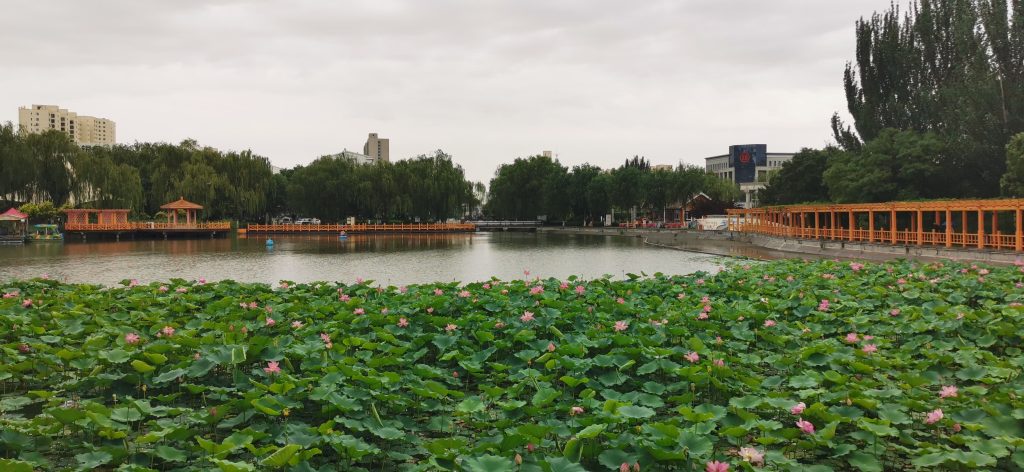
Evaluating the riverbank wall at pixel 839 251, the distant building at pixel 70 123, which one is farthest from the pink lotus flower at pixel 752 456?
the distant building at pixel 70 123

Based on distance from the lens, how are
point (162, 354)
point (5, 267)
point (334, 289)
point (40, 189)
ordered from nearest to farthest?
1. point (162, 354)
2. point (334, 289)
3. point (5, 267)
4. point (40, 189)

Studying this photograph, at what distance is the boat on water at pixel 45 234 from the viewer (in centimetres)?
3844

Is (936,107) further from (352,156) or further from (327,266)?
(352,156)

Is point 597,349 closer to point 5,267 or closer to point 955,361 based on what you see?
point 955,361

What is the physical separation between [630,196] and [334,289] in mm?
53941

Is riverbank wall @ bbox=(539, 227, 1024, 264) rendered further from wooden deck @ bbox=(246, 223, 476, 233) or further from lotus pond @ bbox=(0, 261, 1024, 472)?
wooden deck @ bbox=(246, 223, 476, 233)

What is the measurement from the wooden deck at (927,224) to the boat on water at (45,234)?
41.0m

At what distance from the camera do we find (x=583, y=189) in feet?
207

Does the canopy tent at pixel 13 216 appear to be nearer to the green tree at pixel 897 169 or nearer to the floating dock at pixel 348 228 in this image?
the floating dock at pixel 348 228

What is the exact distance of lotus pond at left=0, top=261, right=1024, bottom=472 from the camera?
2910 mm

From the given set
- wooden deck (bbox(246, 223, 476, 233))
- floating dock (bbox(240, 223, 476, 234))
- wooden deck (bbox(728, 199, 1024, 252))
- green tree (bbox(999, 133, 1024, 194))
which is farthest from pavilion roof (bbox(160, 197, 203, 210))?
green tree (bbox(999, 133, 1024, 194))

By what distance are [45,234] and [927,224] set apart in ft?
150

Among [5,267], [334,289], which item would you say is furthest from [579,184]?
[334,289]

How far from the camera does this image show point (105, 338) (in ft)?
15.5
